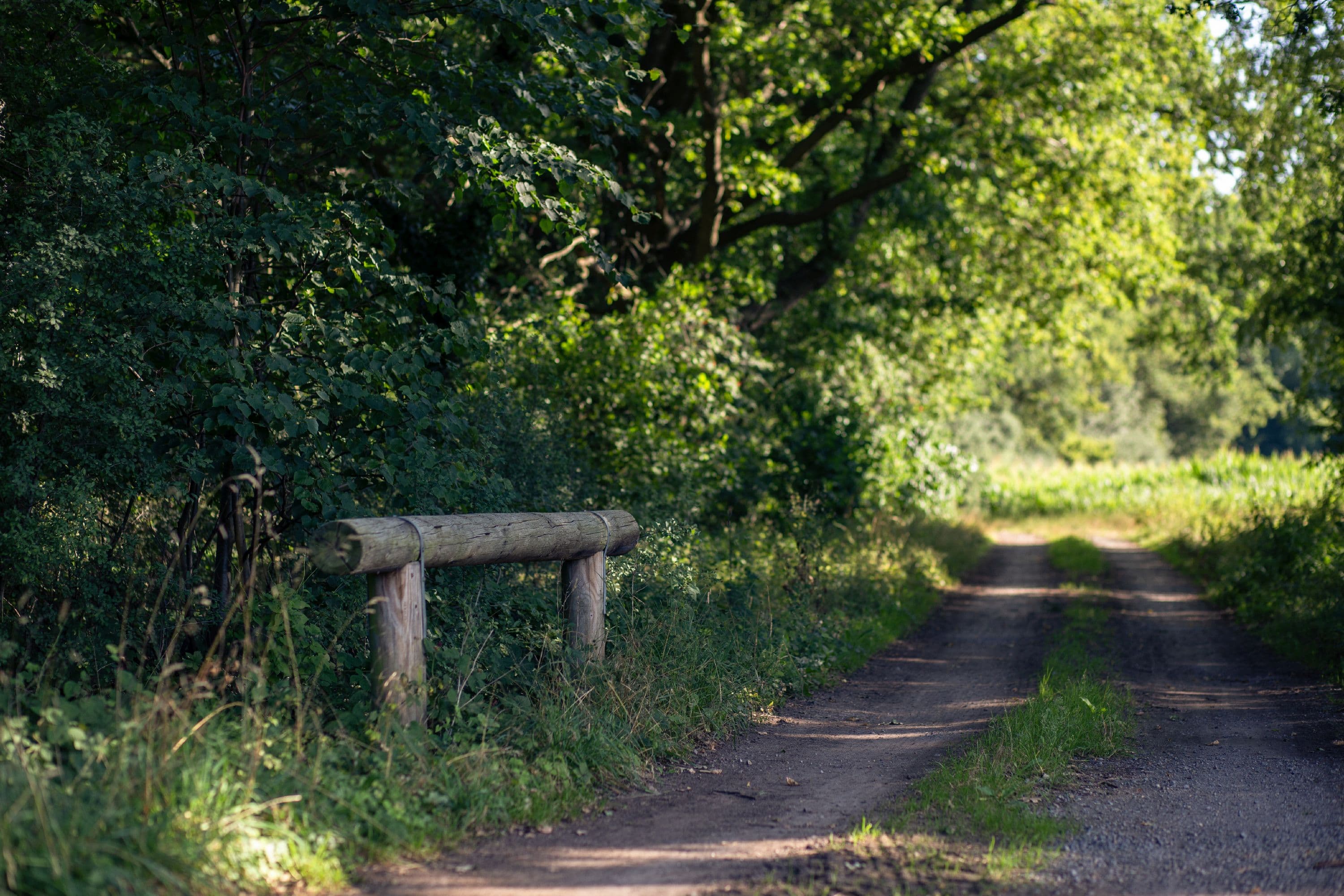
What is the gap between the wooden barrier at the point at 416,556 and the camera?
4.82 m

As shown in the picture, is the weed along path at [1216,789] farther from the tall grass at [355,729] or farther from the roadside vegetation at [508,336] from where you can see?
the tall grass at [355,729]

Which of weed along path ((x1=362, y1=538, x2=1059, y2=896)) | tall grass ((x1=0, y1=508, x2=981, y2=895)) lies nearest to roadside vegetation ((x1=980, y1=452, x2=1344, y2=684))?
weed along path ((x1=362, y1=538, x2=1059, y2=896))

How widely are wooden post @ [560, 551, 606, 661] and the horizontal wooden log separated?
0.12 metres

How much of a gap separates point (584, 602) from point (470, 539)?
1281 millimetres

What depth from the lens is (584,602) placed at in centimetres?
653

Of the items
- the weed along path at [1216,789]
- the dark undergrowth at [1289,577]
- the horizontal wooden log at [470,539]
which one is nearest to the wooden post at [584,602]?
the horizontal wooden log at [470,539]

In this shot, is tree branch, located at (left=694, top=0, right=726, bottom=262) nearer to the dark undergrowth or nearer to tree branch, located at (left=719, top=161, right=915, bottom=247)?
tree branch, located at (left=719, top=161, right=915, bottom=247)

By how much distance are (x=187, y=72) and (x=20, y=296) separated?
9.65ft

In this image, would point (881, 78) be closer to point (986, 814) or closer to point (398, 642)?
point (986, 814)

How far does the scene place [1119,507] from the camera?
88.8ft

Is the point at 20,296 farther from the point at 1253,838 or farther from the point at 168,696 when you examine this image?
the point at 1253,838

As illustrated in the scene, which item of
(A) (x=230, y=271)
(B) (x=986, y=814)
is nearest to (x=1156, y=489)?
(B) (x=986, y=814)

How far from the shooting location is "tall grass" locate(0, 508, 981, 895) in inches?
146

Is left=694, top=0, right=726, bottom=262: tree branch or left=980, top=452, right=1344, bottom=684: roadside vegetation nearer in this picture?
left=980, top=452, right=1344, bottom=684: roadside vegetation
